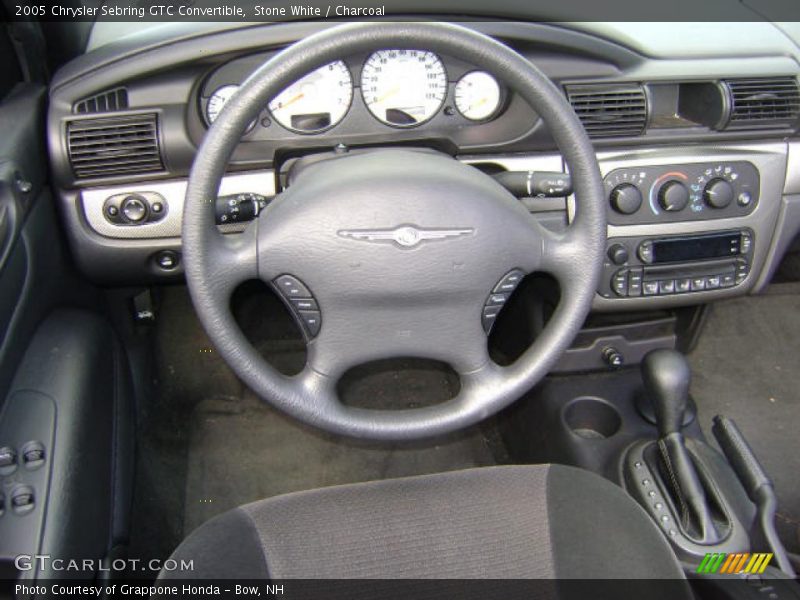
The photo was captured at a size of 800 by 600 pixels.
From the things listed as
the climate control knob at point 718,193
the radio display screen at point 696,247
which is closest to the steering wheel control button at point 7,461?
the radio display screen at point 696,247

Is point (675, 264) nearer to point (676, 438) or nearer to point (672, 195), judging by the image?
point (672, 195)

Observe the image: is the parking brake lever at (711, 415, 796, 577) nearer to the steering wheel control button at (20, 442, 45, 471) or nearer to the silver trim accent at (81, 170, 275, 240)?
the silver trim accent at (81, 170, 275, 240)

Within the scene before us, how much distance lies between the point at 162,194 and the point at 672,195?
1011 mm

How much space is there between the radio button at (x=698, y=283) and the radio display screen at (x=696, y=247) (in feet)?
0.16

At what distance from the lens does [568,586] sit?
117cm

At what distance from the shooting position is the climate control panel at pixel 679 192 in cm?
164

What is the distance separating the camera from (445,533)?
124cm

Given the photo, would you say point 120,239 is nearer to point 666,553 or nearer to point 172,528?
point 172,528

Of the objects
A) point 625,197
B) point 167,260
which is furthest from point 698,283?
point 167,260

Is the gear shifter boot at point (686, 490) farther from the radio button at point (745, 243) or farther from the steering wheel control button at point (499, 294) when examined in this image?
the steering wheel control button at point (499, 294)

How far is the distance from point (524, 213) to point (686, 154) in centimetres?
61

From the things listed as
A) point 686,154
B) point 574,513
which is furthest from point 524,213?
point 686,154

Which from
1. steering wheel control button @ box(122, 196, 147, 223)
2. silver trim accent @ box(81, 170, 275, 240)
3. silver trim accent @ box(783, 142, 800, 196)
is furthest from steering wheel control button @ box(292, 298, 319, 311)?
silver trim accent @ box(783, 142, 800, 196)

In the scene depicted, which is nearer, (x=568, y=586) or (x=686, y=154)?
(x=568, y=586)
